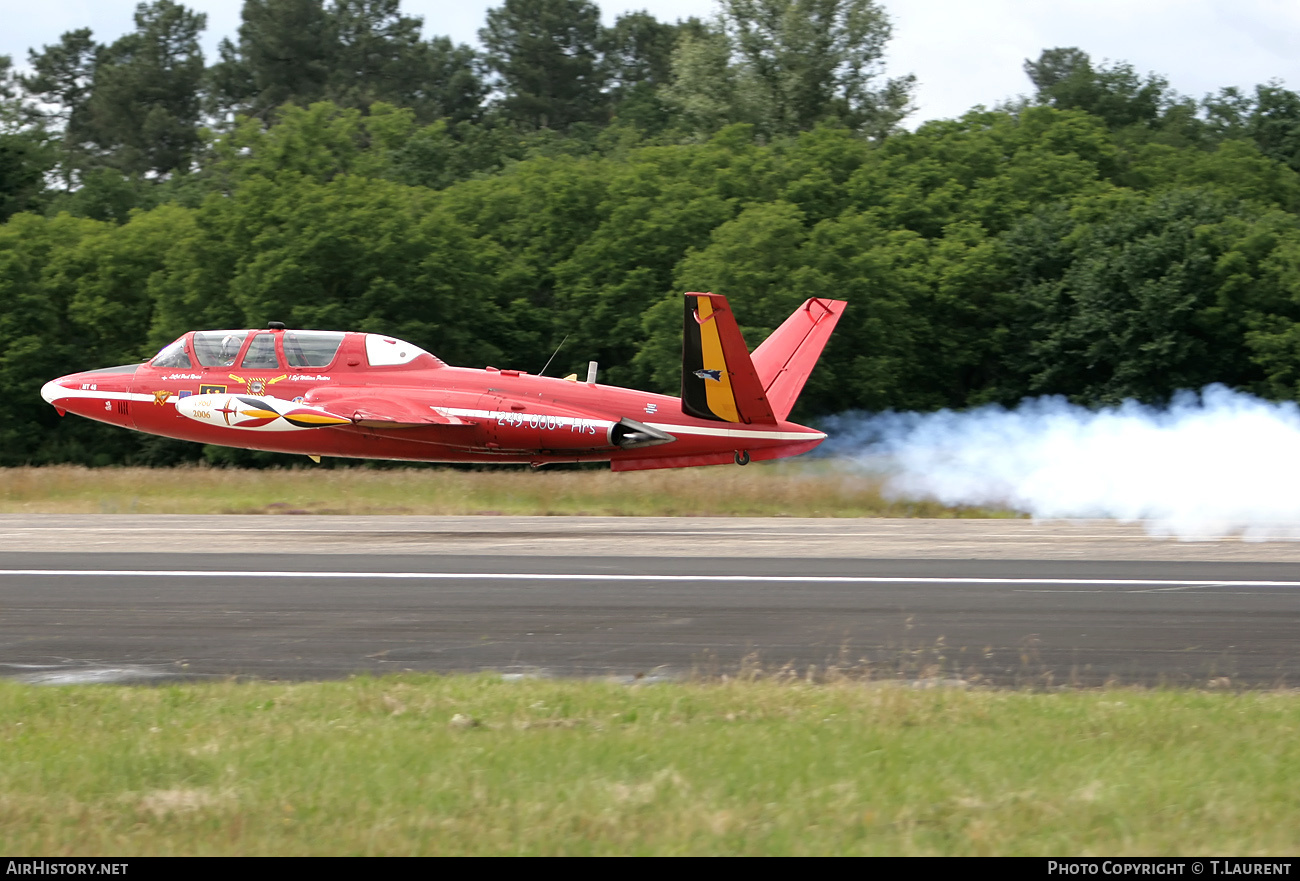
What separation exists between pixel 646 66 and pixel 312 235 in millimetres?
67251

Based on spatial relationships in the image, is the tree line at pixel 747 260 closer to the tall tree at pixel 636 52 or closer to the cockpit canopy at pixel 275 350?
the cockpit canopy at pixel 275 350

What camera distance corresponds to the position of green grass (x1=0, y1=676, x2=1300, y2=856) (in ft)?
20.5

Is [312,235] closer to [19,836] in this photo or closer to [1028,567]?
[1028,567]

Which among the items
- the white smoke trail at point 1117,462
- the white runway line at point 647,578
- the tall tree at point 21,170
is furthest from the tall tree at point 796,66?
the white runway line at point 647,578

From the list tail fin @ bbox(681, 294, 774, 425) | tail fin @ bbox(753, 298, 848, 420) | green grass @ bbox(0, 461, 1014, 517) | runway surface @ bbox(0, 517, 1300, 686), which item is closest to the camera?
runway surface @ bbox(0, 517, 1300, 686)

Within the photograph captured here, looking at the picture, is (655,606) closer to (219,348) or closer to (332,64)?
(219,348)

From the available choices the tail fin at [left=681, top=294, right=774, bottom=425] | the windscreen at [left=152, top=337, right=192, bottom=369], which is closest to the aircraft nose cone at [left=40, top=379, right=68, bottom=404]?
the windscreen at [left=152, top=337, right=192, bottom=369]

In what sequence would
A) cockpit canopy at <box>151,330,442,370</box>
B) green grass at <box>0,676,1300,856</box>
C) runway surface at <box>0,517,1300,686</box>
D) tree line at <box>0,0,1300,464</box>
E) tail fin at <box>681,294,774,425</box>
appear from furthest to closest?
tree line at <box>0,0,1300,464</box> < cockpit canopy at <box>151,330,442,370</box> < tail fin at <box>681,294,774,425</box> < runway surface at <box>0,517,1300,686</box> < green grass at <box>0,676,1300,856</box>

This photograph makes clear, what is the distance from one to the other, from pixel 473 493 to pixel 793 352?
10.0 m

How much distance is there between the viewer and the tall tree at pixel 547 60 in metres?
102

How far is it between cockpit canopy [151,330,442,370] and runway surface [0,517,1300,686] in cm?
323

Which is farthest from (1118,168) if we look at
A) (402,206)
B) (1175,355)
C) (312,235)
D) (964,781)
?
(964,781)

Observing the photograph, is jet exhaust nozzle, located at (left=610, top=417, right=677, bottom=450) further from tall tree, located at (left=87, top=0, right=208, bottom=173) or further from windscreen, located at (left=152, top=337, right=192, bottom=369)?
tall tree, located at (left=87, top=0, right=208, bottom=173)

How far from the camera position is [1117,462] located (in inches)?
870
